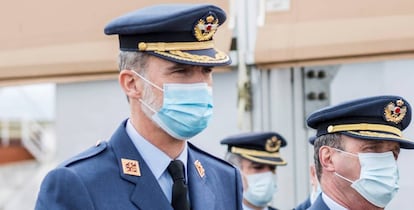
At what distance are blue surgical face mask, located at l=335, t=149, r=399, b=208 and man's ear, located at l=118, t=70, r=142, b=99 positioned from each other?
1.00 meters

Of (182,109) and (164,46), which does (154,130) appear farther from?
(164,46)

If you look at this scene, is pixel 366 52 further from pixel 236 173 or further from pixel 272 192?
pixel 236 173

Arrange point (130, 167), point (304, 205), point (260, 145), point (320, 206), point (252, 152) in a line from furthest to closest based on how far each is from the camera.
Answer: point (252, 152) < point (260, 145) < point (304, 205) < point (320, 206) < point (130, 167)

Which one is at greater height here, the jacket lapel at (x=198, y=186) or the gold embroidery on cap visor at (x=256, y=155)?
the jacket lapel at (x=198, y=186)

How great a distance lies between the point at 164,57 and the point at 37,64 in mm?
2274

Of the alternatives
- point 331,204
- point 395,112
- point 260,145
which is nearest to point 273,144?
point 260,145

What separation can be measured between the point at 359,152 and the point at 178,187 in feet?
3.32

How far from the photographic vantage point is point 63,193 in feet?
7.32

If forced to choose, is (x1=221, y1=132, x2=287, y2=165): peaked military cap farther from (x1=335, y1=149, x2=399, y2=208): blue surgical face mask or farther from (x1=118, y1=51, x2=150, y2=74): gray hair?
(x1=118, y1=51, x2=150, y2=74): gray hair

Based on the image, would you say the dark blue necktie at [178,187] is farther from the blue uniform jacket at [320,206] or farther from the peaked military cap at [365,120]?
the peaked military cap at [365,120]

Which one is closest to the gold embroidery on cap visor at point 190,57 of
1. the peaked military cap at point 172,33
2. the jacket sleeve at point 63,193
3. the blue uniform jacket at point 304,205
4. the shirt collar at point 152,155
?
the peaked military cap at point 172,33

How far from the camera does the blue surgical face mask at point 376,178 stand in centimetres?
316

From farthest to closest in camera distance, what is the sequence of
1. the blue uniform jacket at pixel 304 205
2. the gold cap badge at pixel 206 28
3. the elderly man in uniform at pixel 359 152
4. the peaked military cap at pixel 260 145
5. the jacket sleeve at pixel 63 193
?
the peaked military cap at pixel 260 145
the blue uniform jacket at pixel 304 205
the elderly man in uniform at pixel 359 152
the gold cap badge at pixel 206 28
the jacket sleeve at pixel 63 193

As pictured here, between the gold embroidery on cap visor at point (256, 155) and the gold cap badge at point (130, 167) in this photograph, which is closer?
the gold cap badge at point (130, 167)
